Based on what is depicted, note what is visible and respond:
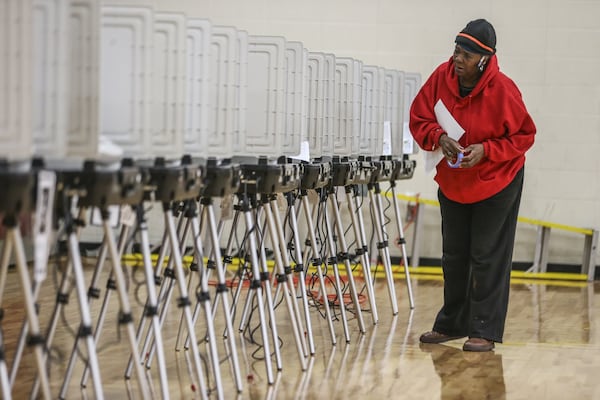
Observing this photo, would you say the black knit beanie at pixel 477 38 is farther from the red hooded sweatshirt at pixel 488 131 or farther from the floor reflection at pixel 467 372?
the floor reflection at pixel 467 372

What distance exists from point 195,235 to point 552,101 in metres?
5.88

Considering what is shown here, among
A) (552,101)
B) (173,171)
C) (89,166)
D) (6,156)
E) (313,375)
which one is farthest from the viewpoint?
(552,101)

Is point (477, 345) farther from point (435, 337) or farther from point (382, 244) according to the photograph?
point (382, 244)

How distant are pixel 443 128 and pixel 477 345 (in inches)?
42.4

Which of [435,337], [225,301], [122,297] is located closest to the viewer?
[122,297]

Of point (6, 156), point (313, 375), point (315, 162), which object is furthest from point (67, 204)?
point (315, 162)

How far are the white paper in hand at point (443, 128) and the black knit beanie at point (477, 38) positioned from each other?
330 millimetres

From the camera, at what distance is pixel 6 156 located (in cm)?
288

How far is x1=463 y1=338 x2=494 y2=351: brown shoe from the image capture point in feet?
17.7

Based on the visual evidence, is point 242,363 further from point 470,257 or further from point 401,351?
point 470,257

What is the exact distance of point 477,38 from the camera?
205 inches

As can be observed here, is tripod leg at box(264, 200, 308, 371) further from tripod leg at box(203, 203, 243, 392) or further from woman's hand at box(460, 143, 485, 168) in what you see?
woman's hand at box(460, 143, 485, 168)

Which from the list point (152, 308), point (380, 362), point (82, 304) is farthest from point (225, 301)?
point (380, 362)

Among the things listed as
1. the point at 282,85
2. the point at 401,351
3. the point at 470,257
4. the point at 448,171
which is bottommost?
the point at 401,351
